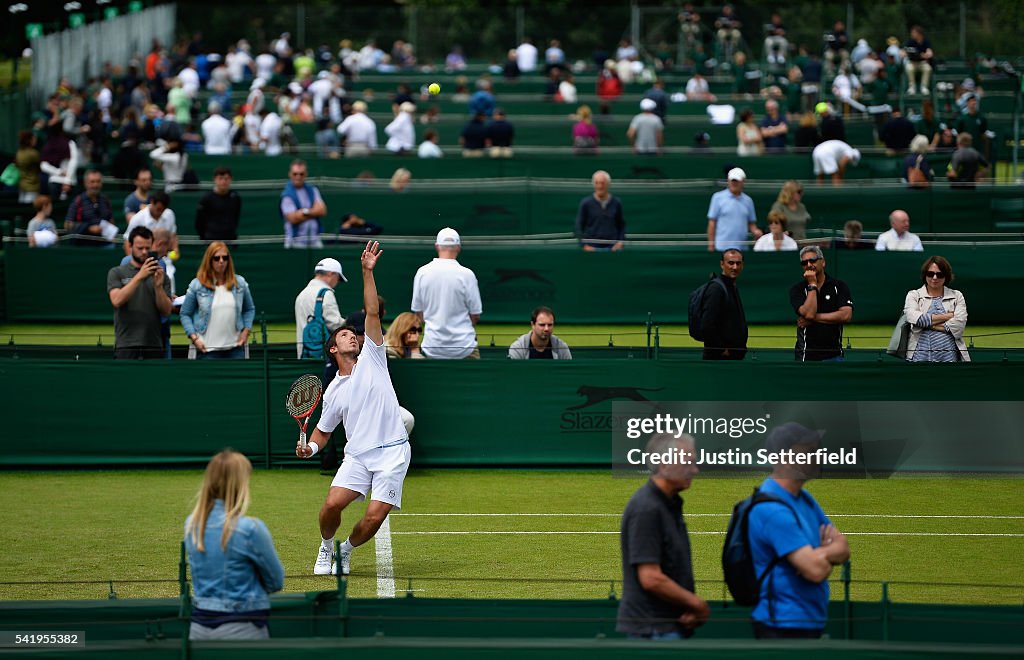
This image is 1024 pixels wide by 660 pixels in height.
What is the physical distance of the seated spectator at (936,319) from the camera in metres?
14.2

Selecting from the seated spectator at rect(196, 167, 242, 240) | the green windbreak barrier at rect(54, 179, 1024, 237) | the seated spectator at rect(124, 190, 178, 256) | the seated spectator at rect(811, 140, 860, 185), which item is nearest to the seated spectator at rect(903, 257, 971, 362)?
the seated spectator at rect(124, 190, 178, 256)

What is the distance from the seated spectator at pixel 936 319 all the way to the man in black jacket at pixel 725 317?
65.5 inches

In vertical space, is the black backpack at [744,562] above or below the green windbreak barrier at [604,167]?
below

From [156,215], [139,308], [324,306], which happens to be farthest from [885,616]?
[156,215]

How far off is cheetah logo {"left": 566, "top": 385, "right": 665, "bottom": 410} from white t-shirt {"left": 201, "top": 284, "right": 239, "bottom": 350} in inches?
136

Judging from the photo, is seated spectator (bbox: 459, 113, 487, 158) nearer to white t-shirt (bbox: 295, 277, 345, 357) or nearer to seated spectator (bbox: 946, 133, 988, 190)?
seated spectator (bbox: 946, 133, 988, 190)

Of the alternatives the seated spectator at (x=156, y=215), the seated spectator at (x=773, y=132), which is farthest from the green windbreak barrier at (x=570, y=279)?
the seated spectator at (x=773, y=132)

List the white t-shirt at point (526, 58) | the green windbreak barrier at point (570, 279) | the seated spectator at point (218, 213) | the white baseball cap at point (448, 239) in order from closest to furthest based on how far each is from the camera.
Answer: the white baseball cap at point (448, 239) → the seated spectator at point (218, 213) → the green windbreak barrier at point (570, 279) → the white t-shirt at point (526, 58)

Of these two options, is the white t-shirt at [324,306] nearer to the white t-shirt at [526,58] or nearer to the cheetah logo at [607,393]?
the cheetah logo at [607,393]

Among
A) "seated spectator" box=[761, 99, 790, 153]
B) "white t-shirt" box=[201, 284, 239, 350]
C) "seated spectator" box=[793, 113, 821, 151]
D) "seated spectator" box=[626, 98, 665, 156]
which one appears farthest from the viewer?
"seated spectator" box=[626, 98, 665, 156]

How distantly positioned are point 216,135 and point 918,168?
46.7 feet

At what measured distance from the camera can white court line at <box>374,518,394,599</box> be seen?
414 inches

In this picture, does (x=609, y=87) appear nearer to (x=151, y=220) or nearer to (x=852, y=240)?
(x=852, y=240)

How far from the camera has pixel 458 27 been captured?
53.3m
